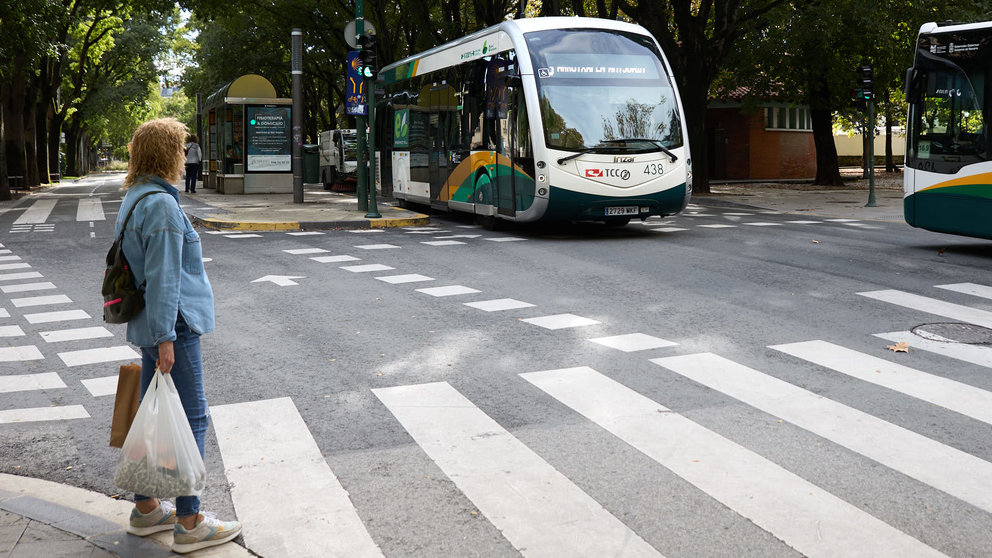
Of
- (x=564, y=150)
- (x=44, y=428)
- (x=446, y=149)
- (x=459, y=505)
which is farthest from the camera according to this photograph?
(x=446, y=149)

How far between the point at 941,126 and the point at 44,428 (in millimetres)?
11426

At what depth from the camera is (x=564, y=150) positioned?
14.8 metres

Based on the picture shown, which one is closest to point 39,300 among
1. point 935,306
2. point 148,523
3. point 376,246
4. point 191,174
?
point 376,246

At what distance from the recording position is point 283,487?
4547 millimetres

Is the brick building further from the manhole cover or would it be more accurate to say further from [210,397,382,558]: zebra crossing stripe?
[210,397,382,558]: zebra crossing stripe

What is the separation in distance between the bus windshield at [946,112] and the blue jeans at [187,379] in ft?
36.3

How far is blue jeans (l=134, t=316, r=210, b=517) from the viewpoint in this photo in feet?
12.9

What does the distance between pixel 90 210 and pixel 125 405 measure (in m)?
21.3

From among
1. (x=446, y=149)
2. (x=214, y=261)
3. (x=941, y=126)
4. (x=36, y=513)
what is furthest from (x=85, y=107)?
(x=36, y=513)

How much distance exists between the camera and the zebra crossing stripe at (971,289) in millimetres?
9711

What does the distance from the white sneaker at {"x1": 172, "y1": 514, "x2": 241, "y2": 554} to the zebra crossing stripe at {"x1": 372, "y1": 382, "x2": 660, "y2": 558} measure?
106 cm

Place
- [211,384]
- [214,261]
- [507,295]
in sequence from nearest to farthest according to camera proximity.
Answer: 1. [211,384]
2. [507,295]
3. [214,261]

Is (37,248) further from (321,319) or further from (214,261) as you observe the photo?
(321,319)

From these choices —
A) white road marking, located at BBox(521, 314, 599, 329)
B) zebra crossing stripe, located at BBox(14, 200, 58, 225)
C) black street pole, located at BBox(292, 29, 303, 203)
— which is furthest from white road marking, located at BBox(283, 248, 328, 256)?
black street pole, located at BBox(292, 29, 303, 203)
